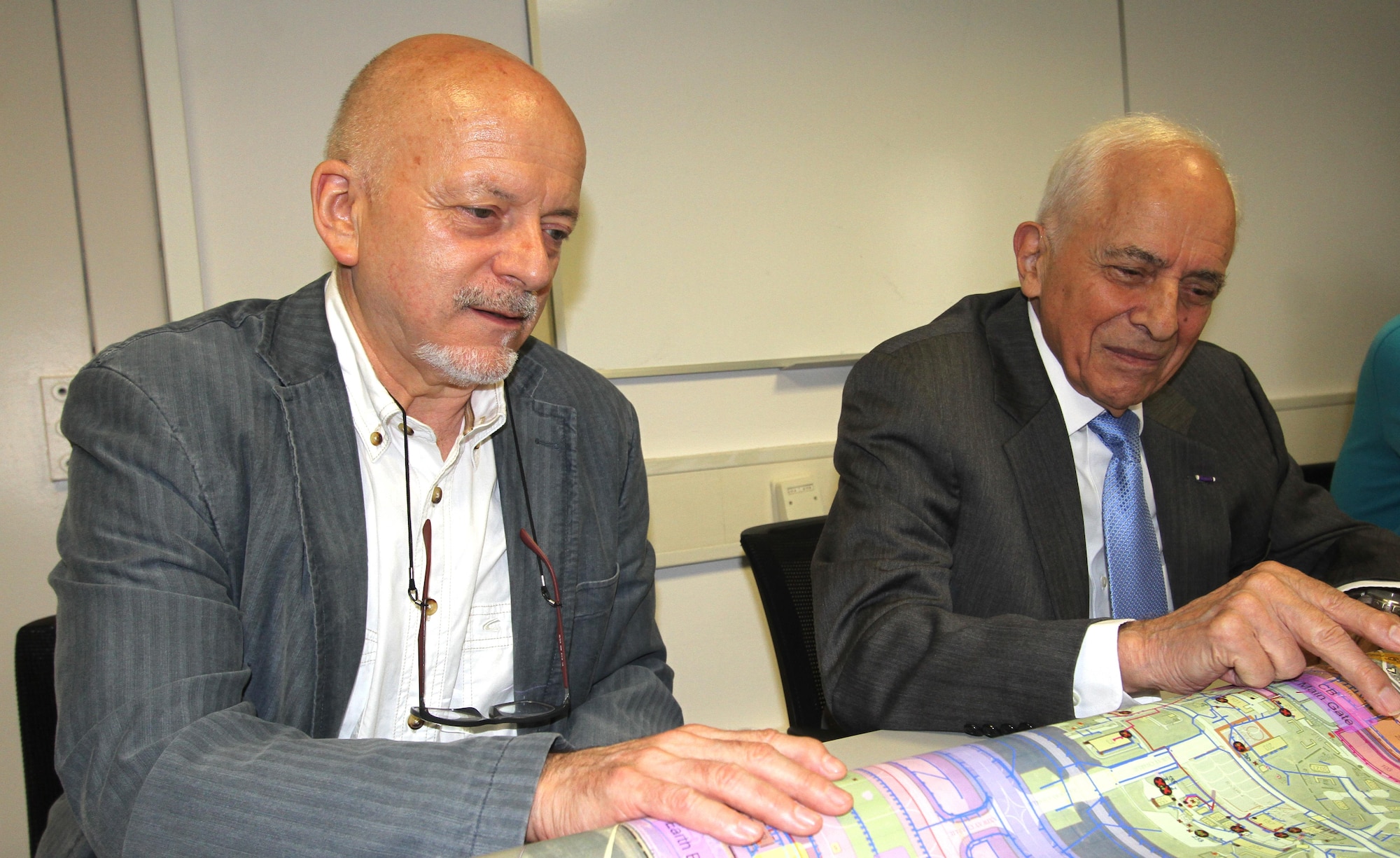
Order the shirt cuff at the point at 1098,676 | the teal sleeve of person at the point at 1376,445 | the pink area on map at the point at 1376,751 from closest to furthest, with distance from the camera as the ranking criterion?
the pink area on map at the point at 1376,751, the shirt cuff at the point at 1098,676, the teal sleeve of person at the point at 1376,445

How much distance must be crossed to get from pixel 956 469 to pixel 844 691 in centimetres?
40

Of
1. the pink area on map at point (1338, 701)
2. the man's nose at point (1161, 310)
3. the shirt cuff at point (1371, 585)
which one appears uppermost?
the man's nose at point (1161, 310)

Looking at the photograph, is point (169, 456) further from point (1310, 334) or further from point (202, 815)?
point (1310, 334)

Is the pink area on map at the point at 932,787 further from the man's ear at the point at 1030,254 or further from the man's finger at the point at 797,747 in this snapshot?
the man's ear at the point at 1030,254

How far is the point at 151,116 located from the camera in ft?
6.57

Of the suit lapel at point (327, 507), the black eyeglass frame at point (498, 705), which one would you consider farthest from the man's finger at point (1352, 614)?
the suit lapel at point (327, 507)

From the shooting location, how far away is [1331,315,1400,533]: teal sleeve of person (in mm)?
1944

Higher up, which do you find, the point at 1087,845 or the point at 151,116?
the point at 151,116

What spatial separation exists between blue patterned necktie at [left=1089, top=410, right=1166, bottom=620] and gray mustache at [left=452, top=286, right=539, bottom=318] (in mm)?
1008

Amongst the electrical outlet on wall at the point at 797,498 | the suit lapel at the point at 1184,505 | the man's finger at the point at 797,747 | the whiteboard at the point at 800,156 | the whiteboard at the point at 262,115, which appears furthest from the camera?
the electrical outlet on wall at the point at 797,498

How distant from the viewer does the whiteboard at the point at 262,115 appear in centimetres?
207

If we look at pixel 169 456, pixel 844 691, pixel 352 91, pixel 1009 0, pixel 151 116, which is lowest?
pixel 844 691

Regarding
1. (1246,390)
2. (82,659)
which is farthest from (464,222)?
(1246,390)

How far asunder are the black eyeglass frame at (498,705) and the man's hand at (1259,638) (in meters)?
0.78
